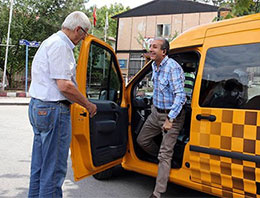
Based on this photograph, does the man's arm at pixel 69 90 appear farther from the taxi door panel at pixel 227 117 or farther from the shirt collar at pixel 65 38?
the taxi door panel at pixel 227 117

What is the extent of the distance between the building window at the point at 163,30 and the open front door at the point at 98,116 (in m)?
22.5

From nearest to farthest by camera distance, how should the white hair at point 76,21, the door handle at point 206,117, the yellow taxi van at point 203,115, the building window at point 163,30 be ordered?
the white hair at point 76,21 → the yellow taxi van at point 203,115 → the door handle at point 206,117 → the building window at point 163,30

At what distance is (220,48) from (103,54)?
49.4 inches

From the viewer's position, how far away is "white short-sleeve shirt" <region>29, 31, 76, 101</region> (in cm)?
216

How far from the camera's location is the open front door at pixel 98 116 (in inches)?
109

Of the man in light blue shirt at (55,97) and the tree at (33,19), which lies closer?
the man in light blue shirt at (55,97)

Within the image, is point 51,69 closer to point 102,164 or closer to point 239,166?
point 102,164

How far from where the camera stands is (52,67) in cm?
215

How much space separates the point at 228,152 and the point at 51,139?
1.53 metres

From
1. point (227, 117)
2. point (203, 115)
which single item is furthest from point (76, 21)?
point (227, 117)

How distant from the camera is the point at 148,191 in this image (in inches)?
134

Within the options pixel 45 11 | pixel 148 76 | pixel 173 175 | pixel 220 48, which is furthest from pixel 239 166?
pixel 45 11

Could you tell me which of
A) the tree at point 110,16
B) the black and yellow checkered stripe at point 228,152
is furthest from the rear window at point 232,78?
the tree at point 110,16

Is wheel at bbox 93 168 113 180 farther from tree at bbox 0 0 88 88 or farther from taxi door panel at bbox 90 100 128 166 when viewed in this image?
tree at bbox 0 0 88 88
